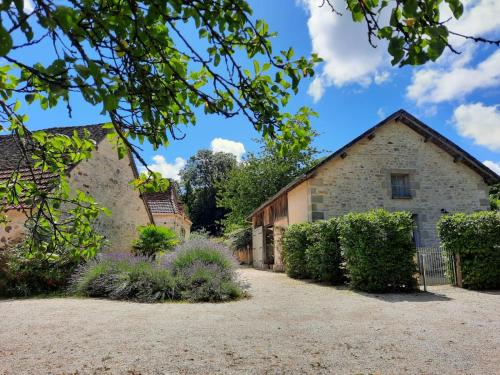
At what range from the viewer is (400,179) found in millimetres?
15766

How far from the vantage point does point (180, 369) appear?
3680mm

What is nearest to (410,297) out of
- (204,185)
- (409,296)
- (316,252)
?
(409,296)

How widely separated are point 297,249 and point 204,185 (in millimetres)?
35040

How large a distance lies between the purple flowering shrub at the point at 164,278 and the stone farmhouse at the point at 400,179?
5.98 m

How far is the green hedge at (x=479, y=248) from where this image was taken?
30.3 feet

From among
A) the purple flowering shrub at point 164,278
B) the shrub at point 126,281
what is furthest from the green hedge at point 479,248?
the shrub at point 126,281

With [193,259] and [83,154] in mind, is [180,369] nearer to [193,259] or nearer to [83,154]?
[83,154]

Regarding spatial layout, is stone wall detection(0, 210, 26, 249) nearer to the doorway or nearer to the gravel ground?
the gravel ground

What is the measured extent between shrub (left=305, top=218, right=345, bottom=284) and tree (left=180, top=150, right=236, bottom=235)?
32.5m

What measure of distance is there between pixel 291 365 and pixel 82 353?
2.24 metres

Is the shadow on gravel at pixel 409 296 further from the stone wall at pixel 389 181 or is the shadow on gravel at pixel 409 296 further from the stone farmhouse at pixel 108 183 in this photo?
the stone farmhouse at pixel 108 183

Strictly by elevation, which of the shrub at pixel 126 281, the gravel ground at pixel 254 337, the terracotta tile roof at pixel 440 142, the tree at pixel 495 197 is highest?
the terracotta tile roof at pixel 440 142

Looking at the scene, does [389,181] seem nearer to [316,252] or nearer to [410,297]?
[316,252]

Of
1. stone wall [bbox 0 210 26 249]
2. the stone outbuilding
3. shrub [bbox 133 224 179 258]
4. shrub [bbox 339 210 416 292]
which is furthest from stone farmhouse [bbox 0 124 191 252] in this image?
shrub [bbox 339 210 416 292]
